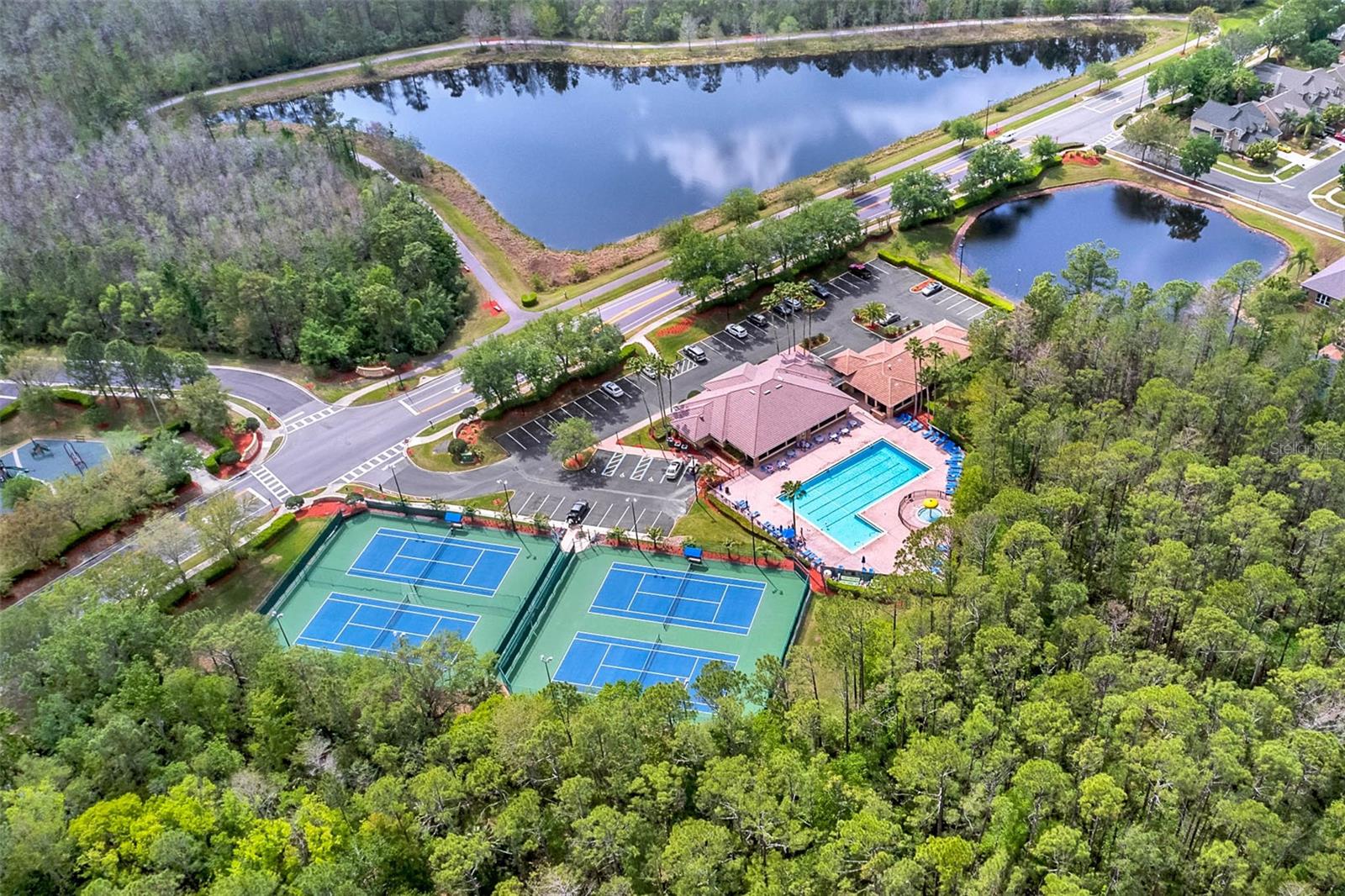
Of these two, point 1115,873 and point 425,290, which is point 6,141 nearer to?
point 425,290

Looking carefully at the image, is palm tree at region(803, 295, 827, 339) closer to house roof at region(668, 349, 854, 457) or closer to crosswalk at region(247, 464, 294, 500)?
house roof at region(668, 349, 854, 457)

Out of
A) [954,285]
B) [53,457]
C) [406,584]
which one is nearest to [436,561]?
[406,584]

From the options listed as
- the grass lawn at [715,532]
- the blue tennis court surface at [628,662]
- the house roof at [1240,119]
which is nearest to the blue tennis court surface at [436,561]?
the blue tennis court surface at [628,662]

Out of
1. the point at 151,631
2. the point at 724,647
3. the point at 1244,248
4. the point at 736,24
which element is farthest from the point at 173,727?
the point at 736,24

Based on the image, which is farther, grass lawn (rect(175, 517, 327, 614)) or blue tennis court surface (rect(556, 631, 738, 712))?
grass lawn (rect(175, 517, 327, 614))

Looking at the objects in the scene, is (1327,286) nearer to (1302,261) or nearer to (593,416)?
(1302,261)

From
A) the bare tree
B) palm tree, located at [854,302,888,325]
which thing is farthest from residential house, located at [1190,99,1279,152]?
the bare tree
